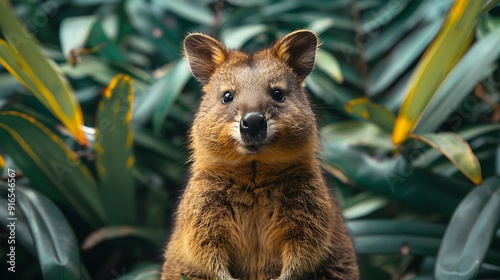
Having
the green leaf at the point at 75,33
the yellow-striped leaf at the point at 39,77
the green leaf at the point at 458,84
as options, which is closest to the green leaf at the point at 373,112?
the green leaf at the point at 458,84

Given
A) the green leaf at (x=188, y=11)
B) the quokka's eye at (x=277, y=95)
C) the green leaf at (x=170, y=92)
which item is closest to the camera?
the quokka's eye at (x=277, y=95)

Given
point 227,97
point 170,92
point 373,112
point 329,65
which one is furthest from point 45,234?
point 329,65

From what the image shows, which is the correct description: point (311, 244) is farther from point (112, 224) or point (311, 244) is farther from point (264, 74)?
point (112, 224)

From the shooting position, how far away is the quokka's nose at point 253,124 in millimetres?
2859

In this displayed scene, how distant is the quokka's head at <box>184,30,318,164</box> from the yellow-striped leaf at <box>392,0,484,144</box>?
64 cm

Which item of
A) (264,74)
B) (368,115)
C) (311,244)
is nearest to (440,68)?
(368,115)

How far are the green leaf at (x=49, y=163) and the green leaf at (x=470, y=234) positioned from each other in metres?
2.27

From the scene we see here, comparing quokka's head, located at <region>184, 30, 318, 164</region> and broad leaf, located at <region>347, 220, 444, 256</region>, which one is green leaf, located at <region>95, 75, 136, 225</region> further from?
broad leaf, located at <region>347, 220, 444, 256</region>

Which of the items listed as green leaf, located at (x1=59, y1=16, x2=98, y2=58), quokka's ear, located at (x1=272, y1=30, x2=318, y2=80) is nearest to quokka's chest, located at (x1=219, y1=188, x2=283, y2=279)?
quokka's ear, located at (x1=272, y1=30, x2=318, y2=80)

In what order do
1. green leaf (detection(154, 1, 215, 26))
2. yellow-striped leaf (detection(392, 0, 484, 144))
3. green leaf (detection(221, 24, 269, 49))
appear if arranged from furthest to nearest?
1. green leaf (detection(154, 1, 215, 26))
2. green leaf (detection(221, 24, 269, 49))
3. yellow-striped leaf (detection(392, 0, 484, 144))

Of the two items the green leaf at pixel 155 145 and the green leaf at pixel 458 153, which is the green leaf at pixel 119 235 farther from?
the green leaf at pixel 458 153

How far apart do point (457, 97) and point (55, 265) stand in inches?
106

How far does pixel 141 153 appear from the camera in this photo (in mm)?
4887

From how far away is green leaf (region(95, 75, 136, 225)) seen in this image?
13.8ft
